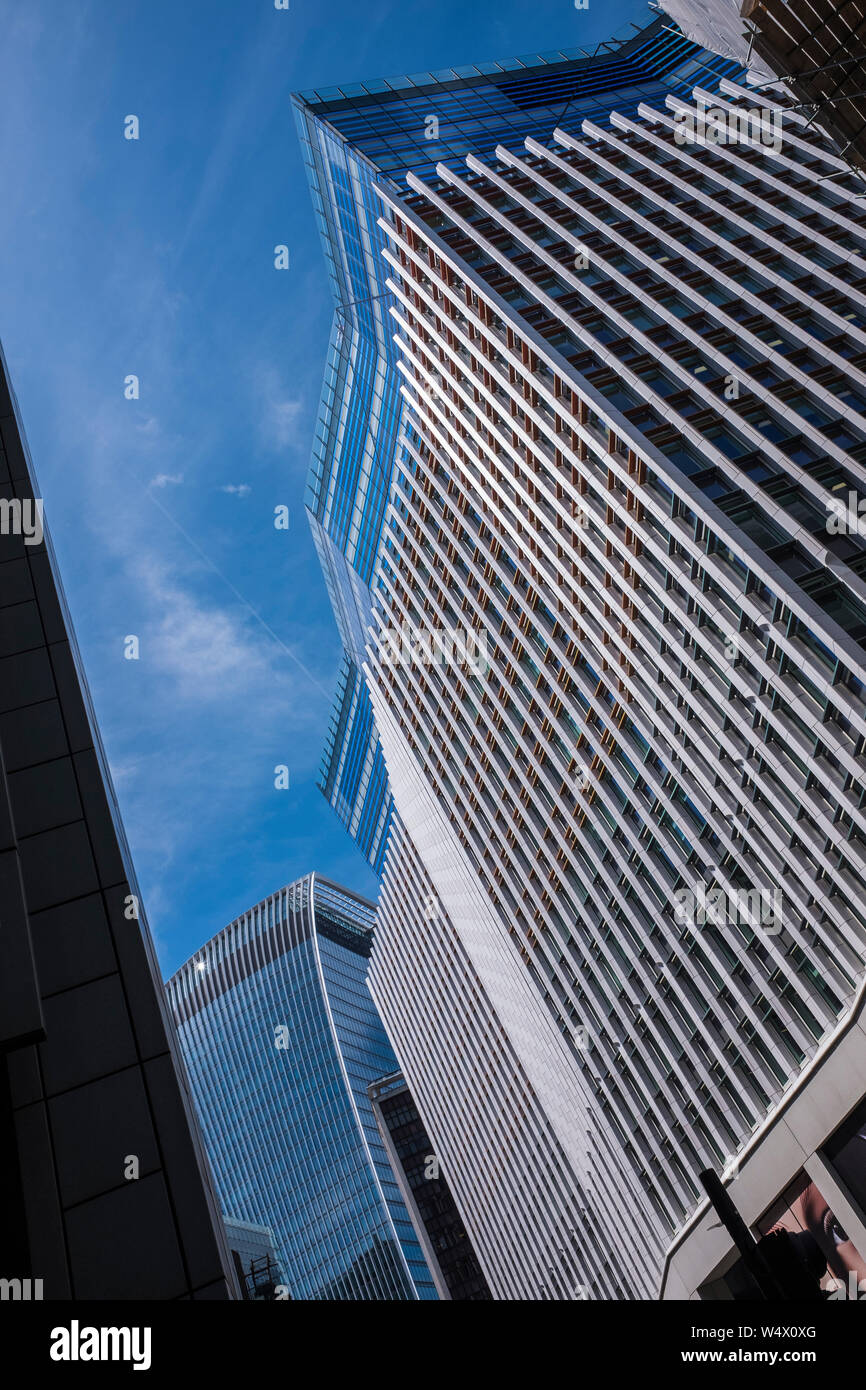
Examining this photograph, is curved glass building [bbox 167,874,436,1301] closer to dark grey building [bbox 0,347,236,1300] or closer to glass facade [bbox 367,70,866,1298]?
glass facade [bbox 367,70,866,1298]

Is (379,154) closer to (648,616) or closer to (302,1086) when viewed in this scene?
(648,616)

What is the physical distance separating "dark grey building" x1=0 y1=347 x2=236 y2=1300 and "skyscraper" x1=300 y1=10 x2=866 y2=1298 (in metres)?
25.4

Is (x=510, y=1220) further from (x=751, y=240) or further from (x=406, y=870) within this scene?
(x=751, y=240)

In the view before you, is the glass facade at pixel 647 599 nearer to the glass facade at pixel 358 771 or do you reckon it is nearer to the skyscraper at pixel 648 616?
the skyscraper at pixel 648 616

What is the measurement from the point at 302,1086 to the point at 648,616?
131608 mm

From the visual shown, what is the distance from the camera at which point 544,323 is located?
153ft

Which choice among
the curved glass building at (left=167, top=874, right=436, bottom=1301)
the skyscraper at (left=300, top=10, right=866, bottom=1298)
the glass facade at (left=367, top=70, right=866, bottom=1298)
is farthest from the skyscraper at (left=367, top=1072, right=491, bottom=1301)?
the glass facade at (left=367, top=70, right=866, bottom=1298)

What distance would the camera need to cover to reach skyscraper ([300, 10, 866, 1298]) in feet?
113

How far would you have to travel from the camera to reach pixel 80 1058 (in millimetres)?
10914

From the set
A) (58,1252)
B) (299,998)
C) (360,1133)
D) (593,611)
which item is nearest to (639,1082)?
(593,611)

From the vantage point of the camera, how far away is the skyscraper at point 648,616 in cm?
3459

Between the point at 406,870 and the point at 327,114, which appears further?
the point at 406,870

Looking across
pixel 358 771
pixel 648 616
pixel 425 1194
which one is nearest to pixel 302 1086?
pixel 425 1194

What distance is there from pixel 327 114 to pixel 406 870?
65.7 meters
